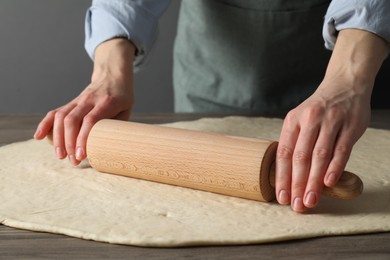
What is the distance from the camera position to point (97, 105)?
52.6 inches

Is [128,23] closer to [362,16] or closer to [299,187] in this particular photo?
[362,16]

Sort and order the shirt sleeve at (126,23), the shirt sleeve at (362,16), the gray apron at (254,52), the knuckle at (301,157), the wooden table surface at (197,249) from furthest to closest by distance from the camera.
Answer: the gray apron at (254,52) < the shirt sleeve at (126,23) < the shirt sleeve at (362,16) < the knuckle at (301,157) < the wooden table surface at (197,249)

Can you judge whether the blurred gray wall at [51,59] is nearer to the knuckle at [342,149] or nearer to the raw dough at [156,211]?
the raw dough at [156,211]

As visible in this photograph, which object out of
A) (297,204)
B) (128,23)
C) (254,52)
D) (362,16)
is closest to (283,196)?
(297,204)

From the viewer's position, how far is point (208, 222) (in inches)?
38.8

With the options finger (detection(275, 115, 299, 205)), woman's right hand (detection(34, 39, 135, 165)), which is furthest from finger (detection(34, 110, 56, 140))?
finger (detection(275, 115, 299, 205))

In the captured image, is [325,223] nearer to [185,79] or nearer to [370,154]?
[370,154]

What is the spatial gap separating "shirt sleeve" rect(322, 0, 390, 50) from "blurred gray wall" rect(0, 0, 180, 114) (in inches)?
59.4

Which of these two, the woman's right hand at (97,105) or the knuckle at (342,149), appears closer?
the knuckle at (342,149)

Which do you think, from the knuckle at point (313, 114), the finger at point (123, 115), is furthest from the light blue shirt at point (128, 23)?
the knuckle at point (313, 114)

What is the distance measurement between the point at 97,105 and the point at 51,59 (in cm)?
140

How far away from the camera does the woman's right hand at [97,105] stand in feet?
4.14

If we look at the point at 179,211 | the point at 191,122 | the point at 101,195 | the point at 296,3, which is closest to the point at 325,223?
the point at 179,211

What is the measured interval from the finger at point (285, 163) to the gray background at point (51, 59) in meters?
1.71
